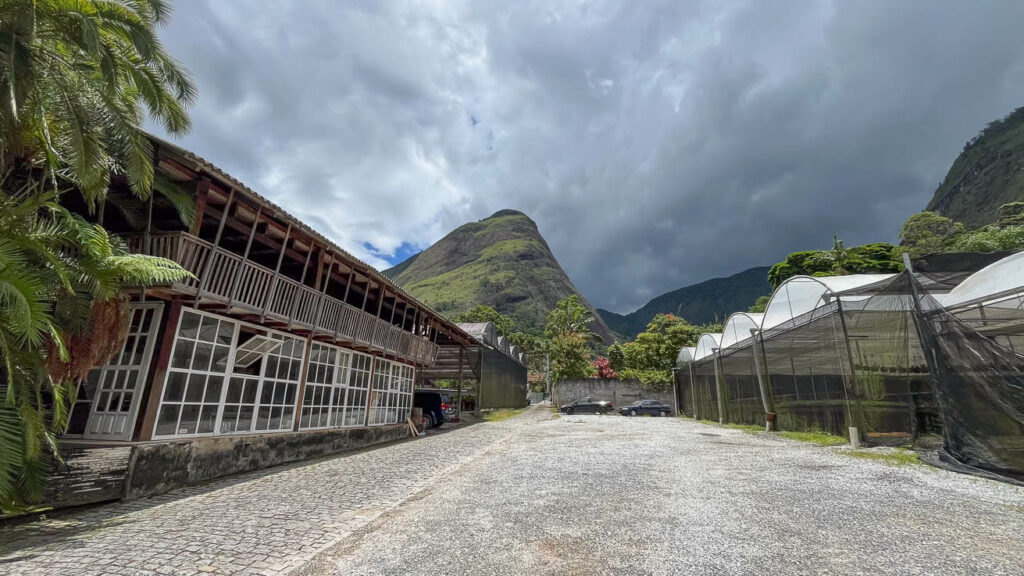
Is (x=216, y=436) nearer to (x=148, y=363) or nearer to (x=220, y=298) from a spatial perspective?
(x=148, y=363)

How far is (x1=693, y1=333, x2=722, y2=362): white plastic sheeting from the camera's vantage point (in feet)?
69.8

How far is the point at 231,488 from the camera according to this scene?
691 centimetres

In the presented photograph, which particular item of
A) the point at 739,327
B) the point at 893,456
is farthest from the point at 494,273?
the point at 893,456

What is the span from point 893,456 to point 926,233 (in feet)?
191

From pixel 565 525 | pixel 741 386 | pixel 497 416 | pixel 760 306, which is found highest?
pixel 760 306

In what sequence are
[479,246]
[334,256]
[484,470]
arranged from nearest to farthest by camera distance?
[484,470], [334,256], [479,246]

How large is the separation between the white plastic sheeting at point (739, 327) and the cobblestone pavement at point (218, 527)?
49.2ft

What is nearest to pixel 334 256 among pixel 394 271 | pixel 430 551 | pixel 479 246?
pixel 430 551

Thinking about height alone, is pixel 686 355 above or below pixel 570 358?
below

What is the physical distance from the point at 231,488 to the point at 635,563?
6720mm

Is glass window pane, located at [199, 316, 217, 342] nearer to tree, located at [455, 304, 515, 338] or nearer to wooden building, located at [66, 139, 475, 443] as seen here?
wooden building, located at [66, 139, 475, 443]

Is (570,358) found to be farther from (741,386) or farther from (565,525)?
(565,525)

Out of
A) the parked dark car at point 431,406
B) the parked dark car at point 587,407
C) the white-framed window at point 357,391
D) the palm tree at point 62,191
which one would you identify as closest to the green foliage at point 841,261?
the parked dark car at point 587,407

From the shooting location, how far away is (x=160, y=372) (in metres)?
7.13
